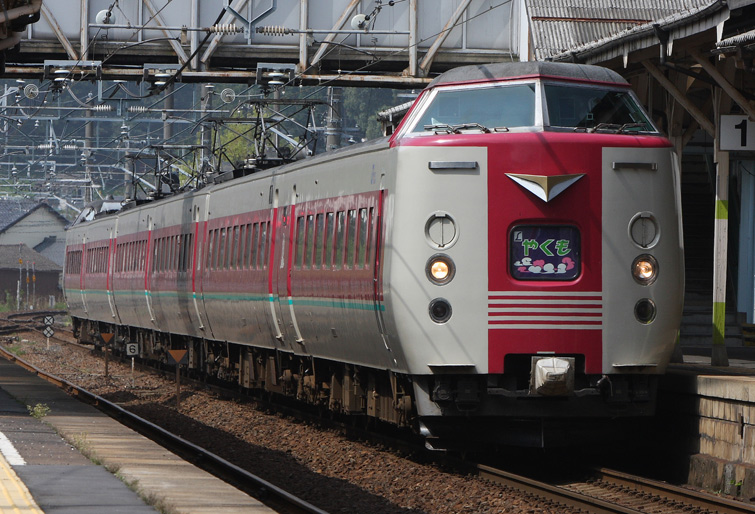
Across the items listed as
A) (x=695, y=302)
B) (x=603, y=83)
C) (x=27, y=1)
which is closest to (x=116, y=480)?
(x=603, y=83)

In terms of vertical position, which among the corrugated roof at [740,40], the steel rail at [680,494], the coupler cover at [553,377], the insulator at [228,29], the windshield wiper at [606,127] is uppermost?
the insulator at [228,29]

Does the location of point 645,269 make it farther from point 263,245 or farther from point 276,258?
point 263,245

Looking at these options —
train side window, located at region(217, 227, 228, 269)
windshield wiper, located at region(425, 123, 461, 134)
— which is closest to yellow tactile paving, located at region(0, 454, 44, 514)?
windshield wiper, located at region(425, 123, 461, 134)

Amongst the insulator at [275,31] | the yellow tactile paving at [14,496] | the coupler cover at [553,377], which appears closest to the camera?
the yellow tactile paving at [14,496]

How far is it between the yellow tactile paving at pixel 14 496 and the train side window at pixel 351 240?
435cm

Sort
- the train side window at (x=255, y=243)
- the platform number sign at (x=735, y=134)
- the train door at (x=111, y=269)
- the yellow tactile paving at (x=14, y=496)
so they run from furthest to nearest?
the train door at (x=111, y=269)
the train side window at (x=255, y=243)
the platform number sign at (x=735, y=134)
the yellow tactile paving at (x=14, y=496)

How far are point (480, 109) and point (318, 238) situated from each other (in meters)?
3.22

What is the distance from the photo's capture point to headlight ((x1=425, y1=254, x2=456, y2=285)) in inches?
461

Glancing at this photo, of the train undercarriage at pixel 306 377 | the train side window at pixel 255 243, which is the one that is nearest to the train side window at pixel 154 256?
the train undercarriage at pixel 306 377

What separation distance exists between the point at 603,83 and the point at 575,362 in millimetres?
2823

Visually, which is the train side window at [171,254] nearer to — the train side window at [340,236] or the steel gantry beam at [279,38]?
the steel gantry beam at [279,38]

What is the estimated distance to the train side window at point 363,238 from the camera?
1313cm

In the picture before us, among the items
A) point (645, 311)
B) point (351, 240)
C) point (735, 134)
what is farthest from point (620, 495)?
point (735, 134)

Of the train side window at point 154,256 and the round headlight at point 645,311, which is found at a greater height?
the train side window at point 154,256
